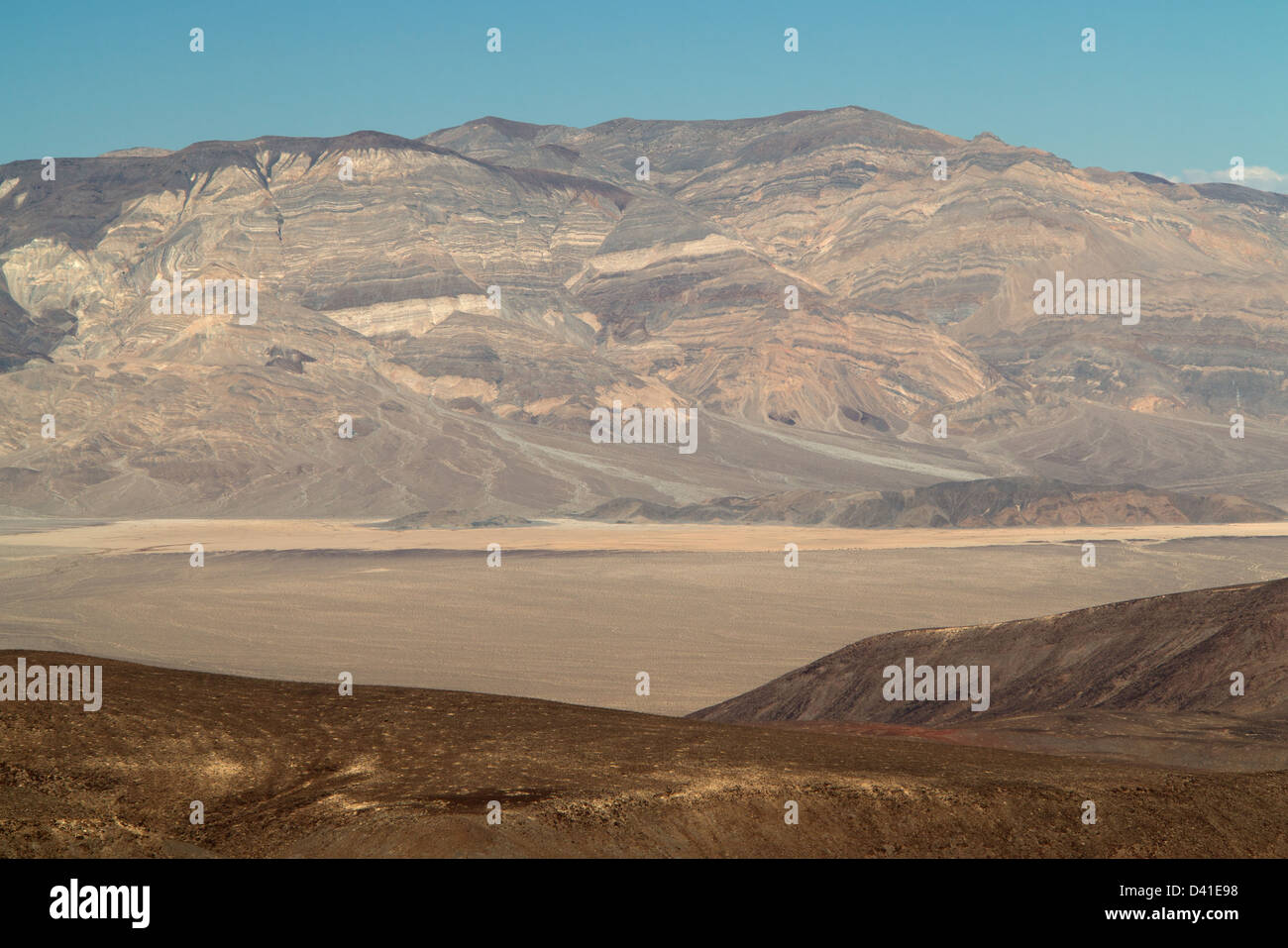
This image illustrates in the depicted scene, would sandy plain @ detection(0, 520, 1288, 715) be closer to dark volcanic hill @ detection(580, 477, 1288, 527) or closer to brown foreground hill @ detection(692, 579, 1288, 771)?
dark volcanic hill @ detection(580, 477, 1288, 527)

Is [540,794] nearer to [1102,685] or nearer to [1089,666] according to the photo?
[1102,685]

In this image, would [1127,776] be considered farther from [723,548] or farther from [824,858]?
[723,548]

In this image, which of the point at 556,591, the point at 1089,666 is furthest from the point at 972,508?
the point at 1089,666

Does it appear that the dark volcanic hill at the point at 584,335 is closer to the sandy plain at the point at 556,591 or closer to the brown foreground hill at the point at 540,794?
A: the sandy plain at the point at 556,591

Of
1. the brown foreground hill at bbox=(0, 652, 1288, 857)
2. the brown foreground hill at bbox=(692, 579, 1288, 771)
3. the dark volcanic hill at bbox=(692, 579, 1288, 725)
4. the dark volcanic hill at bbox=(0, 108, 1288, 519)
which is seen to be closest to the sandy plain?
the dark volcanic hill at bbox=(692, 579, 1288, 725)

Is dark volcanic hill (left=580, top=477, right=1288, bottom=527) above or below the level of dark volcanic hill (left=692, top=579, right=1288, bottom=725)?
above
